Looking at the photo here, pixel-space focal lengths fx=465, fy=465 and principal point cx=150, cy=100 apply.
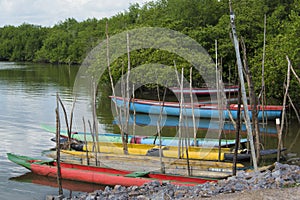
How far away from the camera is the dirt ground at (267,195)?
344 inches

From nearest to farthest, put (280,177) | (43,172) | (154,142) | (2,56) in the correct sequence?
(280,177), (43,172), (154,142), (2,56)

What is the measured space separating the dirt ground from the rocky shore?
0.28m

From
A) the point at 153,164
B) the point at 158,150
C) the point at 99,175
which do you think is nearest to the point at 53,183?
the point at 99,175

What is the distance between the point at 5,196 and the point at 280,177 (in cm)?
798

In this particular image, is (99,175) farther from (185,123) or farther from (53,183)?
(185,123)

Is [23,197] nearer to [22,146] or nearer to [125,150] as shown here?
[125,150]

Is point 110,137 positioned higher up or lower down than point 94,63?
lower down

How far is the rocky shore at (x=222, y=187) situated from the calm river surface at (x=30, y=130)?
3262 millimetres

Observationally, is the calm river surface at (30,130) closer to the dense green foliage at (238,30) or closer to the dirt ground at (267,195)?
the dense green foliage at (238,30)

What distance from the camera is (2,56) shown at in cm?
9819

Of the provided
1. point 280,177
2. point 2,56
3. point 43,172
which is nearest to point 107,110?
point 43,172

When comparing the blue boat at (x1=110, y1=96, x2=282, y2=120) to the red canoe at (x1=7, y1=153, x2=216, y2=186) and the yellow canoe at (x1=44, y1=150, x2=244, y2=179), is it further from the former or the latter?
the red canoe at (x1=7, y1=153, x2=216, y2=186)

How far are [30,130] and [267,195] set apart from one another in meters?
15.8

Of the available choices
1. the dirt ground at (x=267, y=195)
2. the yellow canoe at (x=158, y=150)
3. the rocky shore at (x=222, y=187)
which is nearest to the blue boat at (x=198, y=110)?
the yellow canoe at (x=158, y=150)
